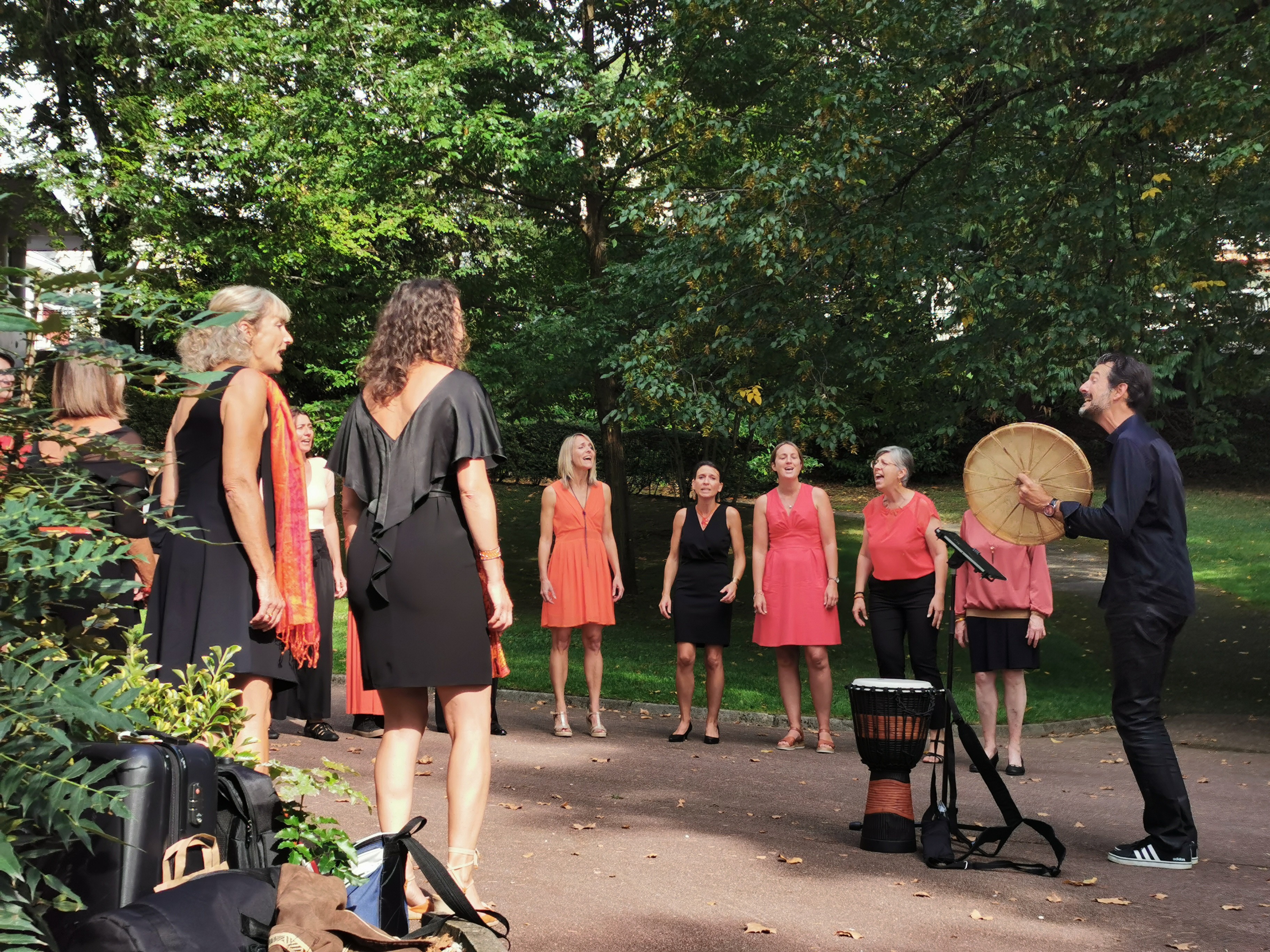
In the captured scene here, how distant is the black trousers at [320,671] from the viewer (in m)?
8.64

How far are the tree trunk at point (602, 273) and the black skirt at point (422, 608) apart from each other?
1380 cm

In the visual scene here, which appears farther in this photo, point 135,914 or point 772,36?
point 772,36

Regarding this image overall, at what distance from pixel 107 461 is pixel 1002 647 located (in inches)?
294

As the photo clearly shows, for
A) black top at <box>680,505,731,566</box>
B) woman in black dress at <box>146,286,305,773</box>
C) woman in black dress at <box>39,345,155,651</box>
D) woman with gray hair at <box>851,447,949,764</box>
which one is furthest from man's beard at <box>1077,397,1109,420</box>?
woman in black dress at <box>39,345,155,651</box>

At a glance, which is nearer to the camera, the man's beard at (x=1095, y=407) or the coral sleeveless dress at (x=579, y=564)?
the man's beard at (x=1095, y=407)

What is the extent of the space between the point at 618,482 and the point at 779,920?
604 inches

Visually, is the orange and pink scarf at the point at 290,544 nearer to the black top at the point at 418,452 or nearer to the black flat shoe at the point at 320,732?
the black top at the point at 418,452

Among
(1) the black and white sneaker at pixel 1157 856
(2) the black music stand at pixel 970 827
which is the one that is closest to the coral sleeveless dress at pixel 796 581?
(2) the black music stand at pixel 970 827

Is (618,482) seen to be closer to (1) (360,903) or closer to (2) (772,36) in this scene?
(2) (772,36)

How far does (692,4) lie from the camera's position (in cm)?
1552

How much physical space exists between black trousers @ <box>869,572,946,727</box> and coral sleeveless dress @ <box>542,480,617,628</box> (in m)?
2.23

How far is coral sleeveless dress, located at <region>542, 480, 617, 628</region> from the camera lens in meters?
10.8

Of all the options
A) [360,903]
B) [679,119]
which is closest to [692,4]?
[679,119]

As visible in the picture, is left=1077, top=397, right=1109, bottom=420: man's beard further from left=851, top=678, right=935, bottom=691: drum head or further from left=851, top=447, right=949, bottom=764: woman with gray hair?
left=851, top=447, right=949, bottom=764: woman with gray hair
